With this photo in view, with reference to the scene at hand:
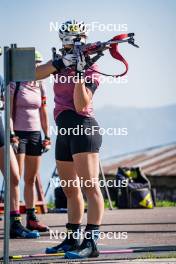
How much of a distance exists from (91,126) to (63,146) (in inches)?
12.7

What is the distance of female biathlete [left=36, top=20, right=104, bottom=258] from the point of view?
31.4 feet

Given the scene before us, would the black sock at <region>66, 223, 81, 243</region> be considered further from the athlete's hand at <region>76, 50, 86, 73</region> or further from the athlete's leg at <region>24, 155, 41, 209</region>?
the athlete's leg at <region>24, 155, 41, 209</region>

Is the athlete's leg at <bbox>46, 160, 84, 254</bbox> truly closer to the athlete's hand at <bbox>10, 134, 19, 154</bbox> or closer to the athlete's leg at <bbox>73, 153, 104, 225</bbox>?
the athlete's leg at <bbox>73, 153, 104, 225</bbox>

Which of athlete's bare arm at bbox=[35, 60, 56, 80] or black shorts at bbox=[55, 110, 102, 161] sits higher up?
A: athlete's bare arm at bbox=[35, 60, 56, 80]

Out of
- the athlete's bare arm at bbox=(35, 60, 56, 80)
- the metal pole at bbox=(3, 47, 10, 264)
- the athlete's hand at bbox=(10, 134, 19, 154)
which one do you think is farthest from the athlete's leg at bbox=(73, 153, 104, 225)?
the athlete's hand at bbox=(10, 134, 19, 154)

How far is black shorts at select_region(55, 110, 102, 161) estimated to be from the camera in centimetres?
975

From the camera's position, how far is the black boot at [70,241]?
32.8ft

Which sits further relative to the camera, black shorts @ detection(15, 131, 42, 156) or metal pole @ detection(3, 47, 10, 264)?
black shorts @ detection(15, 131, 42, 156)

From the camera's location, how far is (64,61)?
9.52m

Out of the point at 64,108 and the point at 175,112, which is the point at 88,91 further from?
the point at 175,112

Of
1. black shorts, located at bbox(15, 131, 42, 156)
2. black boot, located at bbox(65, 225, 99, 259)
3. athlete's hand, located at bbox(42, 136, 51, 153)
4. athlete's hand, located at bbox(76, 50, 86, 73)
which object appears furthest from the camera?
athlete's hand, located at bbox(42, 136, 51, 153)

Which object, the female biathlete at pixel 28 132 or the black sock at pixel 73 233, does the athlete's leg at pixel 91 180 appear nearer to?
the black sock at pixel 73 233

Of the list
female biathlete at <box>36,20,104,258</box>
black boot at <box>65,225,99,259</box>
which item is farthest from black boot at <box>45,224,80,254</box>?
black boot at <box>65,225,99,259</box>

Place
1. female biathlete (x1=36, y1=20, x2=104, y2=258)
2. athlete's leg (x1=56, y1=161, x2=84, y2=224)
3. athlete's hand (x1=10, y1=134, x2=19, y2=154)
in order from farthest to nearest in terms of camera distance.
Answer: athlete's hand (x1=10, y1=134, x2=19, y2=154) → athlete's leg (x1=56, y1=161, x2=84, y2=224) → female biathlete (x1=36, y1=20, x2=104, y2=258)
